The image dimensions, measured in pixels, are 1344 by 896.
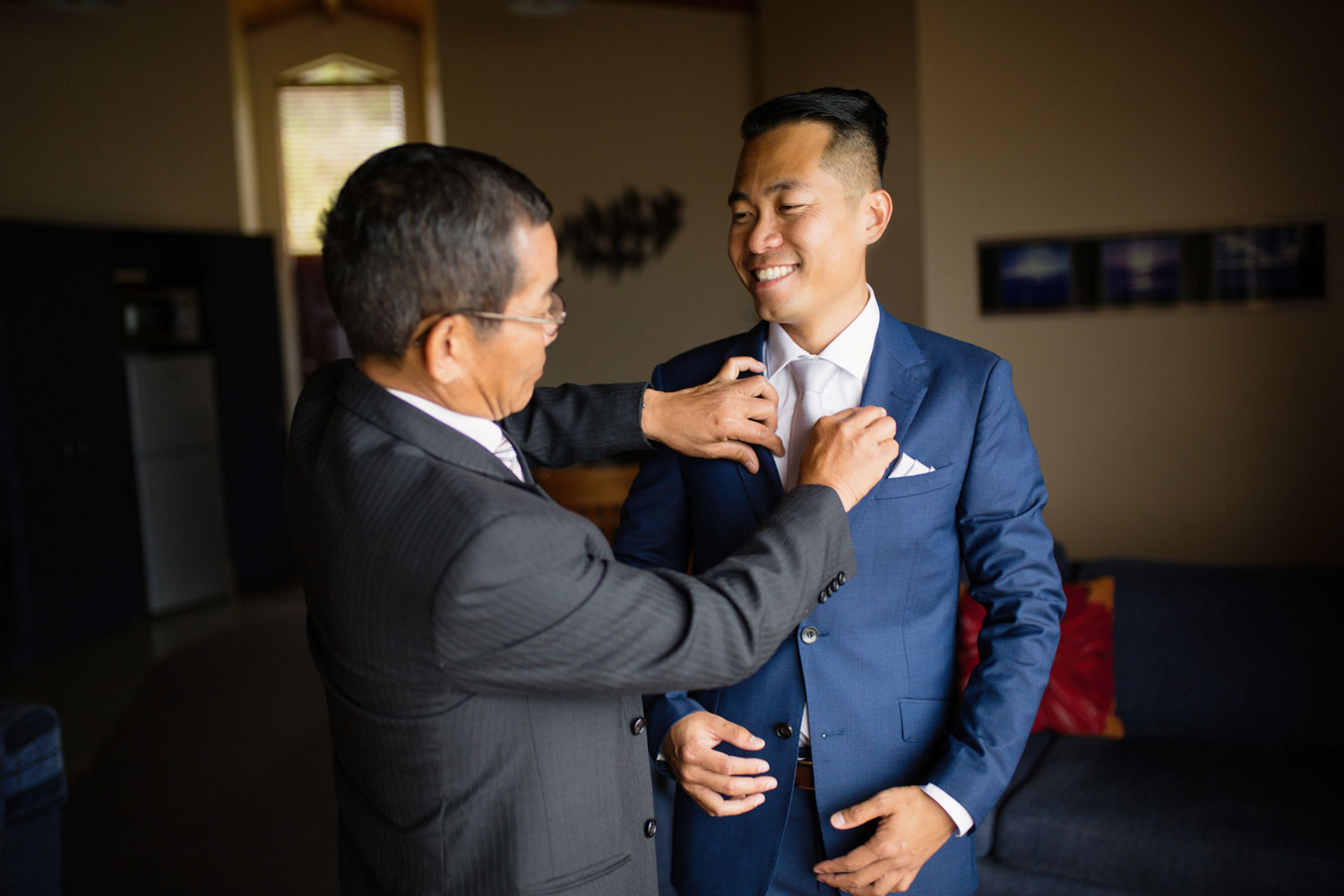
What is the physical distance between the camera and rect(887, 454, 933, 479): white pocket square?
136cm

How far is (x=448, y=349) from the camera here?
1082mm

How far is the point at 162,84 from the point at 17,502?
305cm

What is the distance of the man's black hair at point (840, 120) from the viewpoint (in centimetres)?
140

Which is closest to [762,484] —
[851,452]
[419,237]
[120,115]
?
[851,452]

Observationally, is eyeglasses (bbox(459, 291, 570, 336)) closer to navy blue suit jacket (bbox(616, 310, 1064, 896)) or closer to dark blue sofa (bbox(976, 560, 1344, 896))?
navy blue suit jacket (bbox(616, 310, 1064, 896))

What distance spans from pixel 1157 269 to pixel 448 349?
506 centimetres

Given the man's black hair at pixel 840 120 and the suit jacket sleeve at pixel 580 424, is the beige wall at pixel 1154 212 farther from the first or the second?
the suit jacket sleeve at pixel 580 424

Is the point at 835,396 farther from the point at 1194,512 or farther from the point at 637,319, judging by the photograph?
the point at 637,319

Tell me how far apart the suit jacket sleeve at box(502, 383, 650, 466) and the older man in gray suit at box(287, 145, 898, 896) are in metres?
0.24

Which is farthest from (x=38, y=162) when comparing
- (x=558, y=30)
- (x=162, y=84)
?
(x=558, y=30)

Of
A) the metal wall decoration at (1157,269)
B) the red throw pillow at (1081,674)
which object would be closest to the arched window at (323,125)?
the metal wall decoration at (1157,269)

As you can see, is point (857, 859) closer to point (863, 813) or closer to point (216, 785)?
point (863, 813)

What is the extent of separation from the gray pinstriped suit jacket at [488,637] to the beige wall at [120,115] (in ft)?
Result: 20.7

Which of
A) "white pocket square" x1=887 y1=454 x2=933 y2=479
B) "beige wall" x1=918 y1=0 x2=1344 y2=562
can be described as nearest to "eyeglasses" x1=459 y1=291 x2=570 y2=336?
"white pocket square" x1=887 y1=454 x2=933 y2=479
